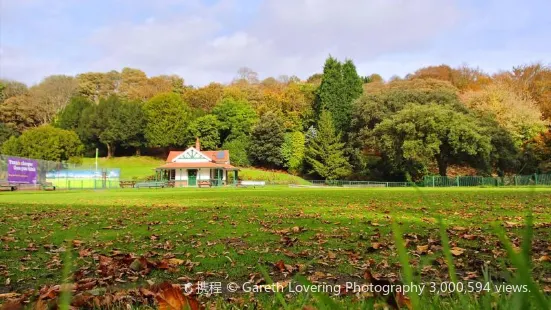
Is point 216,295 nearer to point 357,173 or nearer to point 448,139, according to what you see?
point 448,139

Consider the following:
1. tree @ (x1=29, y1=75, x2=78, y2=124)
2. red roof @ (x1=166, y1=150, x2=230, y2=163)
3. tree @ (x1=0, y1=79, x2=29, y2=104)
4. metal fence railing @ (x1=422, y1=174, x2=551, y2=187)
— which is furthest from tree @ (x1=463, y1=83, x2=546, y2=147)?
tree @ (x1=0, y1=79, x2=29, y2=104)

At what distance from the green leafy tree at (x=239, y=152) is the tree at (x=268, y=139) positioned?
5.91 feet

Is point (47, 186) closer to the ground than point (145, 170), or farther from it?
closer to the ground

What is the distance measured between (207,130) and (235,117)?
475cm

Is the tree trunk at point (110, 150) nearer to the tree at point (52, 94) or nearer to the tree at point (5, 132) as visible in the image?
the tree at point (52, 94)

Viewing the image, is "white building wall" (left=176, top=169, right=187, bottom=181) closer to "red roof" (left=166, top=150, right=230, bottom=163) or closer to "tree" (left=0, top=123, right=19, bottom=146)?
"red roof" (left=166, top=150, right=230, bottom=163)

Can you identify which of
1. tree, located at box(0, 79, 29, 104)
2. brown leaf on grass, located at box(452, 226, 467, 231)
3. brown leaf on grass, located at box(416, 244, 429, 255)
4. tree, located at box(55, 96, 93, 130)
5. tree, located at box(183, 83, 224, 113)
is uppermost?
tree, located at box(0, 79, 29, 104)

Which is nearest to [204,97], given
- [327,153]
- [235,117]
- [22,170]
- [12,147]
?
[235,117]

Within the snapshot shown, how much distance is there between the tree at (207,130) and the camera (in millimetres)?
60719

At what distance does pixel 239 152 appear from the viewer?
200 ft

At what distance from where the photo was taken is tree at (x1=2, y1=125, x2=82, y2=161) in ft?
186

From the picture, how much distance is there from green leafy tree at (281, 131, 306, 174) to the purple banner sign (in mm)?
32060

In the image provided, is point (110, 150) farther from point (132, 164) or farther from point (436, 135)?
point (436, 135)

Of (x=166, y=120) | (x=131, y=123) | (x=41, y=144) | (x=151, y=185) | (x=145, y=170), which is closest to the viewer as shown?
(x=151, y=185)
